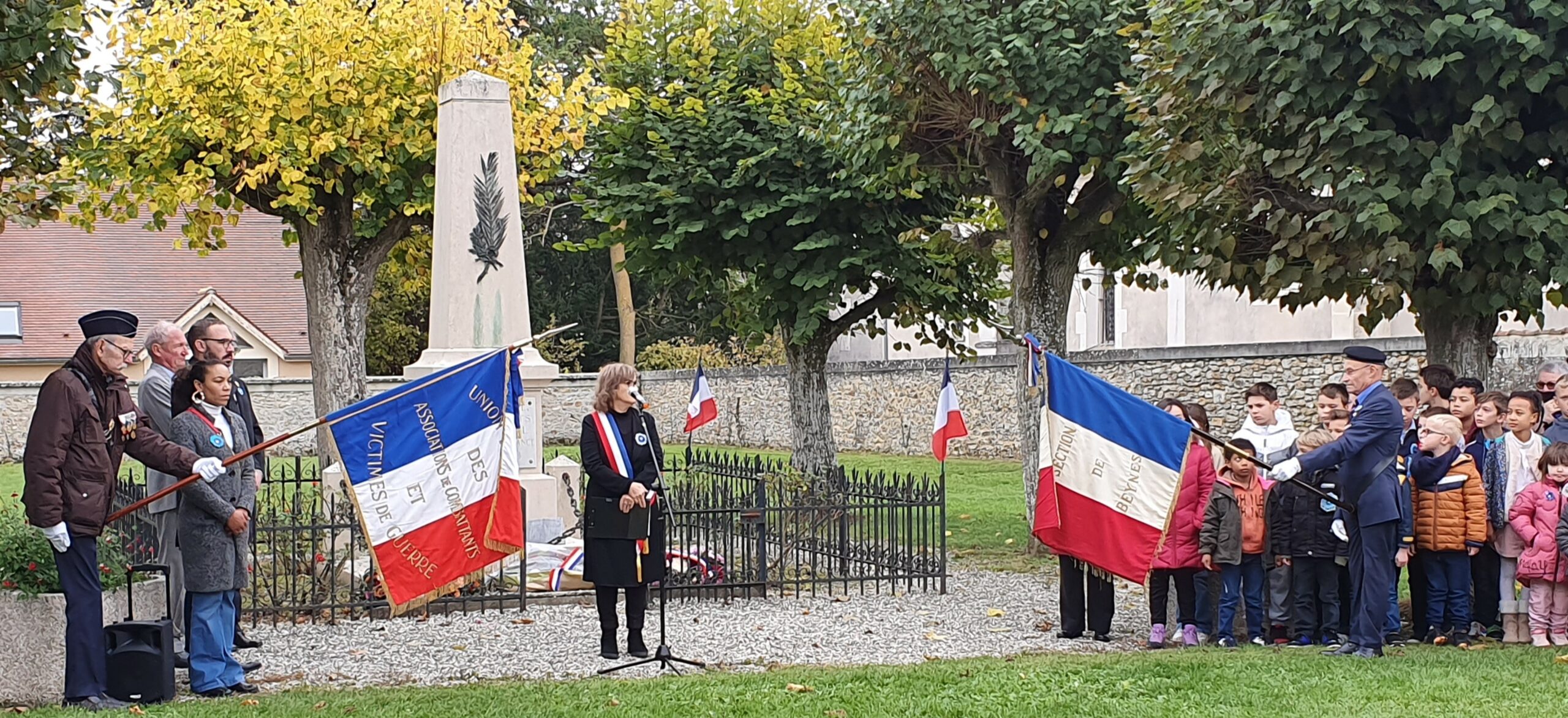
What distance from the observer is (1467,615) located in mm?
9031

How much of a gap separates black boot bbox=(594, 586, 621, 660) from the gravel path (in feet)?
0.33

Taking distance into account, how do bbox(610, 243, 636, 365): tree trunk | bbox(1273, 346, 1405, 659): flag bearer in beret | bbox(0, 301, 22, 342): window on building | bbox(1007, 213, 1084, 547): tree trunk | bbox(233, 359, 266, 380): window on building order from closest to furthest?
bbox(1273, 346, 1405, 659): flag bearer in beret
bbox(1007, 213, 1084, 547): tree trunk
bbox(0, 301, 22, 342): window on building
bbox(233, 359, 266, 380): window on building
bbox(610, 243, 636, 365): tree trunk

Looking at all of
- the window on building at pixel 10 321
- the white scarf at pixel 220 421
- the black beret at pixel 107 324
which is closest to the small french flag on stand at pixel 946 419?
the white scarf at pixel 220 421

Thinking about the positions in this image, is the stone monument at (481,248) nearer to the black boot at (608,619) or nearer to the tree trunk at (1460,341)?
the black boot at (608,619)

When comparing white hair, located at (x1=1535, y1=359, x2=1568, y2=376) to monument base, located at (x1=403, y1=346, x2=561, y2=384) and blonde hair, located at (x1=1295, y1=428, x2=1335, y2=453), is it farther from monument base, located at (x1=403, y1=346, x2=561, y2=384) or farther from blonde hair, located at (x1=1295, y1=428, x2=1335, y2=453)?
monument base, located at (x1=403, y1=346, x2=561, y2=384)

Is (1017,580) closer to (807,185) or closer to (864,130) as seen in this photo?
(864,130)

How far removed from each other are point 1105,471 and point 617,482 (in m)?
2.88

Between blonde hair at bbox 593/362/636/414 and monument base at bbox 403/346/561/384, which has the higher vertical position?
monument base at bbox 403/346/561/384

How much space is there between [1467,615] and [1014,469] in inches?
648

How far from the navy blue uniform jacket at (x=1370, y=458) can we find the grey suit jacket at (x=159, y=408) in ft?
19.9

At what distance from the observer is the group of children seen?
28.7 feet

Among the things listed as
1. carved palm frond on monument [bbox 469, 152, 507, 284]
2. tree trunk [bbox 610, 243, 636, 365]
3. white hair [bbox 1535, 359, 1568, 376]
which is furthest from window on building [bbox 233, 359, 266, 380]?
white hair [bbox 1535, 359, 1568, 376]

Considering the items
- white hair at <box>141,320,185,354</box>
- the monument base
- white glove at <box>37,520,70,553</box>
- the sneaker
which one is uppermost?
white hair at <box>141,320,185,354</box>

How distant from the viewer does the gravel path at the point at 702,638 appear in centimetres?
834
